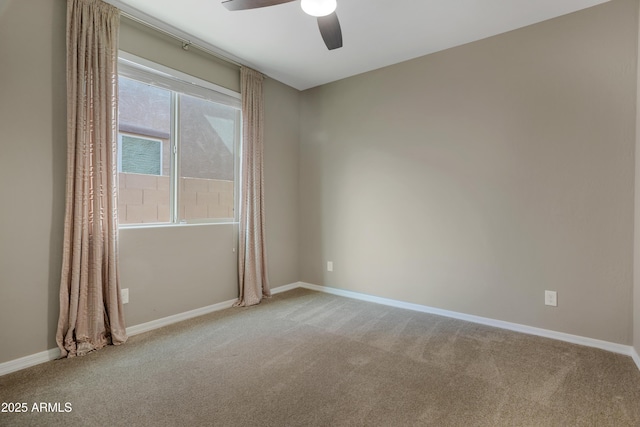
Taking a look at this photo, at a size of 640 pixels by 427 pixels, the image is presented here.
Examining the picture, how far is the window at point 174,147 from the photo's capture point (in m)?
2.57

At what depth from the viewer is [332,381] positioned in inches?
73.6

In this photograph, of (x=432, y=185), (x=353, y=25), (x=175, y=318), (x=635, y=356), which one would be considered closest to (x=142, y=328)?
(x=175, y=318)

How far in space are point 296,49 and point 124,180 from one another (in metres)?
1.99

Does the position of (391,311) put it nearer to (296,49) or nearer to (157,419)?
(157,419)

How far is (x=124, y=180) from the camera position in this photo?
8.36 feet

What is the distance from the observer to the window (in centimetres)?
257

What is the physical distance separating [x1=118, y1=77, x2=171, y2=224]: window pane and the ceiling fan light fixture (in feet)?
5.66

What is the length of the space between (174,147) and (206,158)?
13.1 inches

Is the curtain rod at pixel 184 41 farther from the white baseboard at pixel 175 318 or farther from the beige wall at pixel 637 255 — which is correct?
the beige wall at pixel 637 255

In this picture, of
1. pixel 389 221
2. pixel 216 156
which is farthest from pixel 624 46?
pixel 216 156

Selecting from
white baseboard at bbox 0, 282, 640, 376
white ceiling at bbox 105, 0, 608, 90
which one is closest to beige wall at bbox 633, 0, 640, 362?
white baseboard at bbox 0, 282, 640, 376

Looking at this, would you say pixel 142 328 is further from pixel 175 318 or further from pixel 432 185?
pixel 432 185

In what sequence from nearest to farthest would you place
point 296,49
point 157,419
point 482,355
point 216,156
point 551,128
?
point 157,419 → point 482,355 → point 551,128 → point 296,49 → point 216,156

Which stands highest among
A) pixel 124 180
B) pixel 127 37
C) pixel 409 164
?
pixel 127 37
